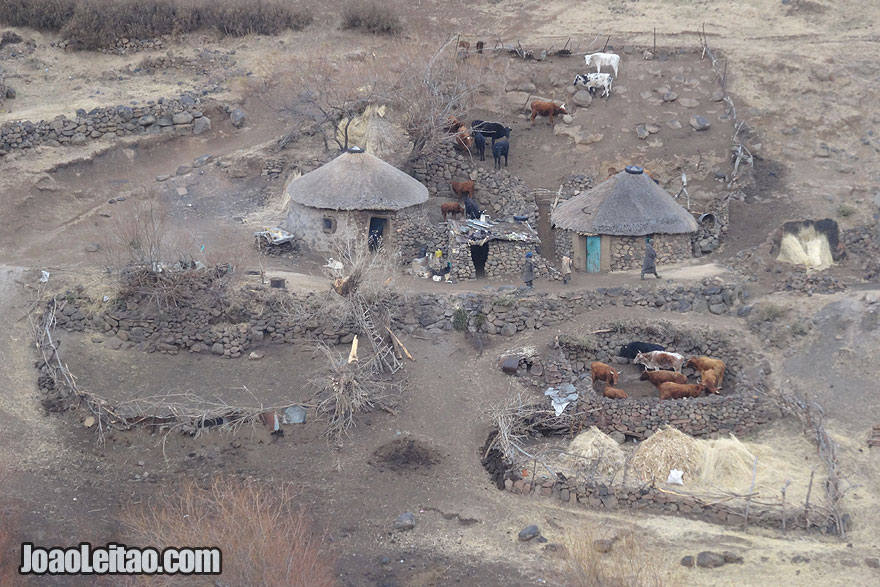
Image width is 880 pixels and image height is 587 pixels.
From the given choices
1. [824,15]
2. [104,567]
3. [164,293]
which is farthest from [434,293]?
[824,15]

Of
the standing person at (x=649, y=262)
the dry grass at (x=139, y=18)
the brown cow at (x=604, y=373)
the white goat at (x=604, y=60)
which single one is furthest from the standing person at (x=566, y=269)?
the dry grass at (x=139, y=18)

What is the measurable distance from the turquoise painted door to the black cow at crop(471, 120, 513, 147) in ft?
17.3

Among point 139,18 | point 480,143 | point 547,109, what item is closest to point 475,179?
point 480,143

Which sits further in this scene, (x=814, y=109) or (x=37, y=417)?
(x=814, y=109)

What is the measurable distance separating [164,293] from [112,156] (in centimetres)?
886

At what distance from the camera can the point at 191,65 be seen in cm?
3328

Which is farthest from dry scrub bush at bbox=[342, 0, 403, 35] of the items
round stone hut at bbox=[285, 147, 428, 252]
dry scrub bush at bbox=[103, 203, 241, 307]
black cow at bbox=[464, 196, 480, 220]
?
dry scrub bush at bbox=[103, 203, 241, 307]

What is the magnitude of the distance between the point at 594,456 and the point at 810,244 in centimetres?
944

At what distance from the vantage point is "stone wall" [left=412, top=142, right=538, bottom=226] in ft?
92.1

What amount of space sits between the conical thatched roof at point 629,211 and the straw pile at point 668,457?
776 centimetres

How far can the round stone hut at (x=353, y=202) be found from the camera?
25719 millimetres

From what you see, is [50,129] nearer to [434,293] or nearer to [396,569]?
[434,293]

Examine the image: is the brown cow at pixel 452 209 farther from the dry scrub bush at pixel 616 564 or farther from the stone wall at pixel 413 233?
the dry scrub bush at pixel 616 564

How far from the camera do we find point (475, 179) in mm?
28828
